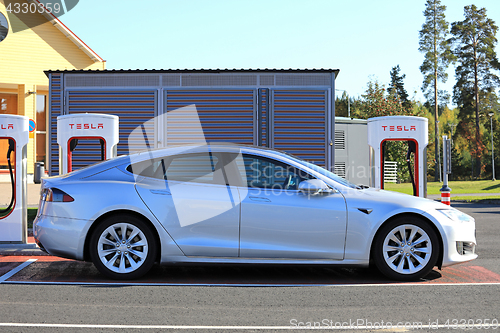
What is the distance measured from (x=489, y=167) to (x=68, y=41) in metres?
66.0

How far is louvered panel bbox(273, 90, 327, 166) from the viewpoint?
10828 millimetres

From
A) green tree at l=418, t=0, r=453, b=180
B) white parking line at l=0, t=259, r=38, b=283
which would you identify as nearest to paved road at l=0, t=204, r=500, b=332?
white parking line at l=0, t=259, r=38, b=283

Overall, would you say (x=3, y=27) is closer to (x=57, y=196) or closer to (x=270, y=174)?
(x=57, y=196)

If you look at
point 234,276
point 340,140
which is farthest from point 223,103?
point 340,140

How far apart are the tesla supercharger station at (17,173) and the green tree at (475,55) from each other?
52098mm

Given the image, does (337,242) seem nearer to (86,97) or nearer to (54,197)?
(54,197)

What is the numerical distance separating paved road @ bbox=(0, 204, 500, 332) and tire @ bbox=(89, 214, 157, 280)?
0.96 feet

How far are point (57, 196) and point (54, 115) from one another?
606 cm

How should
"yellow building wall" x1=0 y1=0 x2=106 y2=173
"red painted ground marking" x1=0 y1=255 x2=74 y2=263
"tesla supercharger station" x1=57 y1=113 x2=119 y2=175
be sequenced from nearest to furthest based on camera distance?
"red painted ground marking" x1=0 y1=255 x2=74 y2=263
"tesla supercharger station" x1=57 y1=113 x2=119 y2=175
"yellow building wall" x1=0 y1=0 x2=106 y2=173

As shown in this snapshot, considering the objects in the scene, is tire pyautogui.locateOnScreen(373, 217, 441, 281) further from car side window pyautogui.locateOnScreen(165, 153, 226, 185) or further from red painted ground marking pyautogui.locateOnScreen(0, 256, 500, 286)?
car side window pyautogui.locateOnScreen(165, 153, 226, 185)

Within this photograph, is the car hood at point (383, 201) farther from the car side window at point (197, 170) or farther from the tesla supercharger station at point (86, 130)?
the tesla supercharger station at point (86, 130)

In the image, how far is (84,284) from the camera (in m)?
5.29

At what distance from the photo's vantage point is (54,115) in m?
10.9

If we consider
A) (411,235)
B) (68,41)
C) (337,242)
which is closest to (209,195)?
(337,242)
